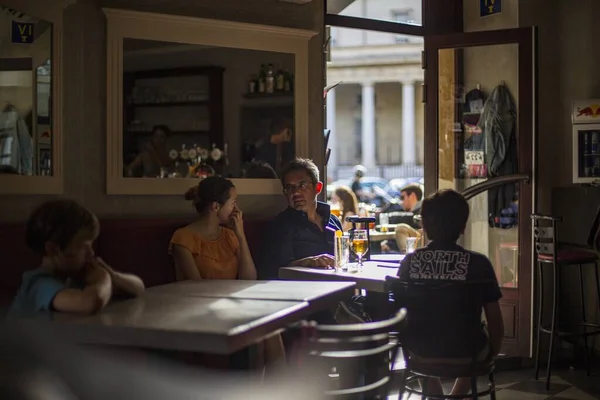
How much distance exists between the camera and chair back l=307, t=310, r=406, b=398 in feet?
8.22

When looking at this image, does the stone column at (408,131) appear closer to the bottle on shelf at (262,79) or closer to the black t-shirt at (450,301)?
the bottle on shelf at (262,79)

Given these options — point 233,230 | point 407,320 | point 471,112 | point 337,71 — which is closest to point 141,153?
point 233,230

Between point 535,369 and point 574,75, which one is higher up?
point 574,75

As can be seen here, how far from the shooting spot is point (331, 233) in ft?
15.4

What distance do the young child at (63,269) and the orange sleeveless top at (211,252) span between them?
1.16 metres

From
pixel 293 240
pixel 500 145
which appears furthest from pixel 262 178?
pixel 500 145

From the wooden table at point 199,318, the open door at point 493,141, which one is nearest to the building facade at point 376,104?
the open door at point 493,141

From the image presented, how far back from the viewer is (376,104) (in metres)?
33.2

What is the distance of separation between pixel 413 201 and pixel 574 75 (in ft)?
11.7

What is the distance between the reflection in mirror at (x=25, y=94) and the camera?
3.97 metres

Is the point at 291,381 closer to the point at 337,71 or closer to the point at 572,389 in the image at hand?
the point at 572,389

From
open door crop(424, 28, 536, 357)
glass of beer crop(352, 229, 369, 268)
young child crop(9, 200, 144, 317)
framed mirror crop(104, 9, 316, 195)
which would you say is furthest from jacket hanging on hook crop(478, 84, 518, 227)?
young child crop(9, 200, 144, 317)

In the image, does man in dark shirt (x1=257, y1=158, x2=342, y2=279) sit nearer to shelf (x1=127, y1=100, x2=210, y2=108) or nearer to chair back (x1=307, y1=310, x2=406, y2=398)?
shelf (x1=127, y1=100, x2=210, y2=108)

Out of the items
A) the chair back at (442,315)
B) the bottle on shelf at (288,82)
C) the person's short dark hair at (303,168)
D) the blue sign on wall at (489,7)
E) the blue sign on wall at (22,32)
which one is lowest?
the chair back at (442,315)
